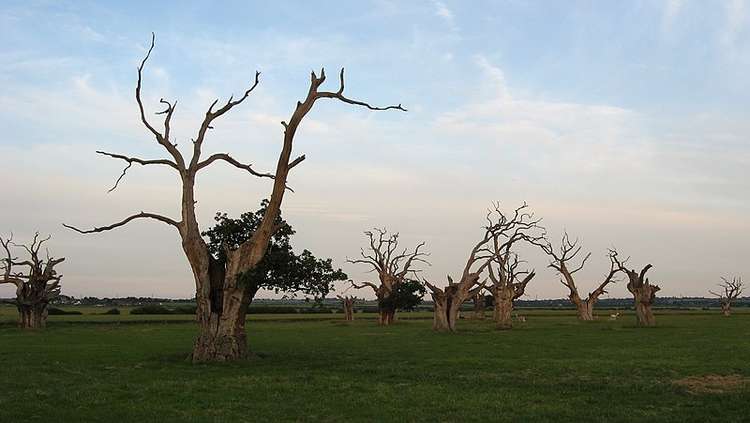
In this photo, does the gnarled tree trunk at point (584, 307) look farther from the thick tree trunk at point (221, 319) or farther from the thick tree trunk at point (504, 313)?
the thick tree trunk at point (221, 319)

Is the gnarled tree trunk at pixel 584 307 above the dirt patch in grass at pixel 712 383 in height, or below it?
above

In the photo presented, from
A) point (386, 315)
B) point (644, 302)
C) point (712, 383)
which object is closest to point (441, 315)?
point (644, 302)

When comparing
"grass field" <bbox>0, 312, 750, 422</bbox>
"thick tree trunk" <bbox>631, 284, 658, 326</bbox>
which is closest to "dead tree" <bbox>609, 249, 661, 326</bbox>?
"thick tree trunk" <bbox>631, 284, 658, 326</bbox>

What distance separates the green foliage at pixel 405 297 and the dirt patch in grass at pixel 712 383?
2271 inches

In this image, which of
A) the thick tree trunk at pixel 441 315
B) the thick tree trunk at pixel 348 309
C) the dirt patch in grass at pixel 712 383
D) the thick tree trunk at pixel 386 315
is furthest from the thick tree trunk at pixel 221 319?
the thick tree trunk at pixel 348 309

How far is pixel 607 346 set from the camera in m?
37.0

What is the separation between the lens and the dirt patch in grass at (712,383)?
744 inches

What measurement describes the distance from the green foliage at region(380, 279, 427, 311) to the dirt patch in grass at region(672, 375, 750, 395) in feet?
189

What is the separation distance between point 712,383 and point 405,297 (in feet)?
196

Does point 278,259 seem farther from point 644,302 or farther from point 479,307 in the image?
point 479,307

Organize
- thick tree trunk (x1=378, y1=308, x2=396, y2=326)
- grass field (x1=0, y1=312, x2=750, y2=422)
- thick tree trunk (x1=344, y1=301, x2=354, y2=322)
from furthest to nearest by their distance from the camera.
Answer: thick tree trunk (x1=344, y1=301, x2=354, y2=322) → thick tree trunk (x1=378, y1=308, x2=396, y2=326) → grass field (x1=0, y1=312, x2=750, y2=422)

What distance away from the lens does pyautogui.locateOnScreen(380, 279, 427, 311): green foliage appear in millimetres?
78812

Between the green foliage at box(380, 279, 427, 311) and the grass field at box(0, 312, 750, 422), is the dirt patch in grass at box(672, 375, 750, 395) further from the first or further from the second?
the green foliage at box(380, 279, 427, 311)

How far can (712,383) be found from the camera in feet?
67.1
